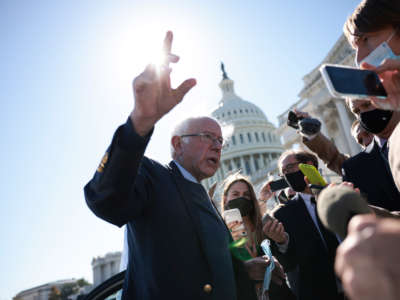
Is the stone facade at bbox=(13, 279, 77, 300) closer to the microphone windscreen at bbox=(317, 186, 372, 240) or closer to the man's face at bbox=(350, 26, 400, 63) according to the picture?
the man's face at bbox=(350, 26, 400, 63)

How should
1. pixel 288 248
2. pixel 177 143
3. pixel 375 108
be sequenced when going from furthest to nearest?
pixel 288 248 < pixel 177 143 < pixel 375 108

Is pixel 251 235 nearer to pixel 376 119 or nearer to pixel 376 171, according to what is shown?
pixel 376 171

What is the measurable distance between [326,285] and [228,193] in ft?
4.71

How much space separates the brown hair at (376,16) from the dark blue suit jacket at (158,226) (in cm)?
121

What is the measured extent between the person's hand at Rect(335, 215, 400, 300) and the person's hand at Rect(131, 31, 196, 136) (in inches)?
41.6

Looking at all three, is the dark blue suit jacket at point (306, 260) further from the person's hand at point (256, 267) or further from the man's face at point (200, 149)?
the man's face at point (200, 149)

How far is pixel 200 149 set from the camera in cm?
235

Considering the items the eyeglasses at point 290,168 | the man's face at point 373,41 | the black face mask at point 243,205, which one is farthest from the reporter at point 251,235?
the man's face at point 373,41

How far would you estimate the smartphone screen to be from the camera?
1.05 m

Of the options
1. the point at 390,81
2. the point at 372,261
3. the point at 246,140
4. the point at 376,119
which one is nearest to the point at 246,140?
the point at 246,140

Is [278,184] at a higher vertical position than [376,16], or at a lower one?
lower

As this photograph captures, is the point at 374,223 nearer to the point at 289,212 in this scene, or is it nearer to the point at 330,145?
the point at 289,212

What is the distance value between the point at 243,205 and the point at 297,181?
0.66 m

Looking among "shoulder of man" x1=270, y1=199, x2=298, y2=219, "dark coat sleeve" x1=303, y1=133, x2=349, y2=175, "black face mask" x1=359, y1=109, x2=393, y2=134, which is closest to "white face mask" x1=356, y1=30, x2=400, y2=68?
"black face mask" x1=359, y1=109, x2=393, y2=134
